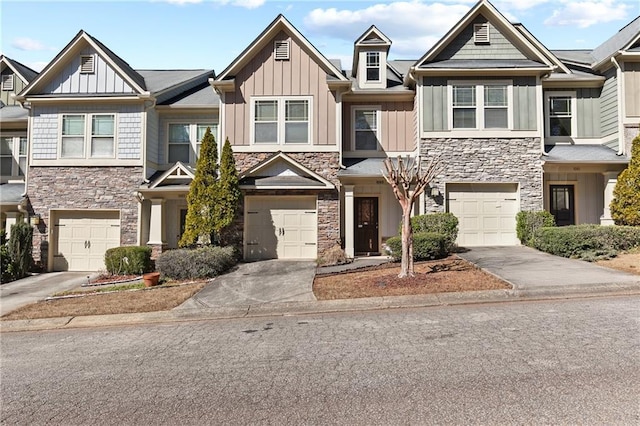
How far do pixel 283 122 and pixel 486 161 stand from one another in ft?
25.1

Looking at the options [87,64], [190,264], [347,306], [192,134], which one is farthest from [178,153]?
[347,306]

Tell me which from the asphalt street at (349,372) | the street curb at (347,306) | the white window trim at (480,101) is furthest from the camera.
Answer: the white window trim at (480,101)

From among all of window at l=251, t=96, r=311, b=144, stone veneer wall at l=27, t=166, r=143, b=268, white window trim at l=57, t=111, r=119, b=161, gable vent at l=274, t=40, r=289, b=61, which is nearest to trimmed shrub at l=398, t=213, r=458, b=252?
window at l=251, t=96, r=311, b=144

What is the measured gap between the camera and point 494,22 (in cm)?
1573

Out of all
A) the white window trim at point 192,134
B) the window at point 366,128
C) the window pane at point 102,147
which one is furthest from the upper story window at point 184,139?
the window at point 366,128

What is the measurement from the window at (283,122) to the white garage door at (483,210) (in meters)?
5.90

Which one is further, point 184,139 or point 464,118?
point 184,139

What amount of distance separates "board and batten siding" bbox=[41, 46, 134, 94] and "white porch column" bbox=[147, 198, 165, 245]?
14.7 ft

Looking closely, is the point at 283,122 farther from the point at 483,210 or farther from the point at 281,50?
the point at 483,210

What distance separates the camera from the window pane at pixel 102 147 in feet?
52.5

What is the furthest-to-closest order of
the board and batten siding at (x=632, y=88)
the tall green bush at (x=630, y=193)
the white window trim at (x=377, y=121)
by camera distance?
the white window trim at (x=377, y=121) → the board and batten siding at (x=632, y=88) → the tall green bush at (x=630, y=193)

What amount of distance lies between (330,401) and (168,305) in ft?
20.7

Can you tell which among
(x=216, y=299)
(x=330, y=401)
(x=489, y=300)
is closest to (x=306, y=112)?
(x=216, y=299)

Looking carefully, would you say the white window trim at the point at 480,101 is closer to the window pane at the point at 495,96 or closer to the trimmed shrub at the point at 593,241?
the window pane at the point at 495,96
